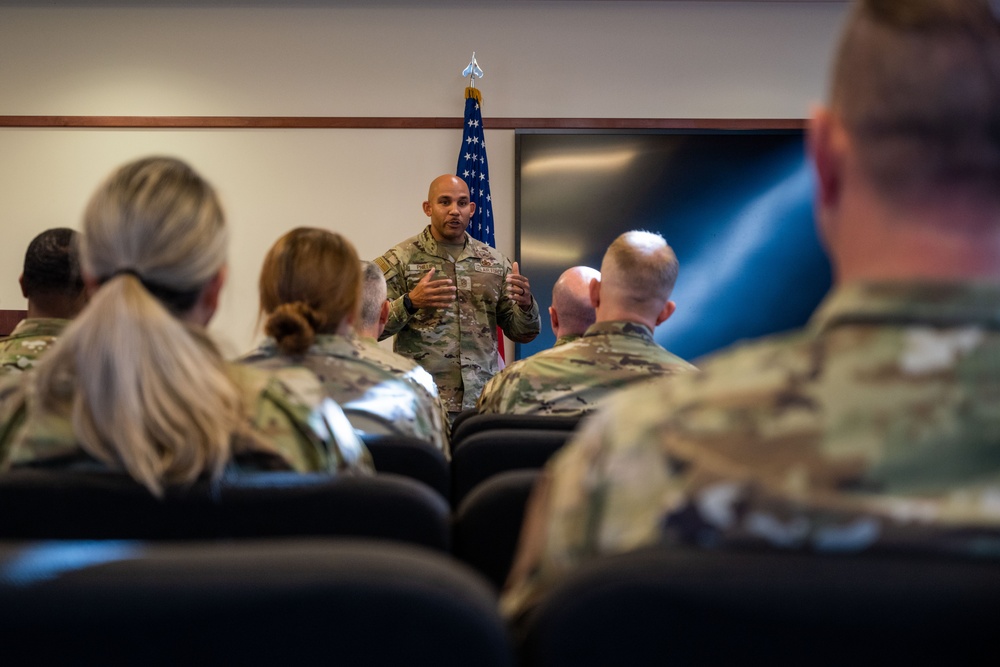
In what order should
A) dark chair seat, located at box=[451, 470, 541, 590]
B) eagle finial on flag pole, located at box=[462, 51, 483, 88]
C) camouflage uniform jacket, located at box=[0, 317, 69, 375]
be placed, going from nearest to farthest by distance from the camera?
dark chair seat, located at box=[451, 470, 541, 590]
camouflage uniform jacket, located at box=[0, 317, 69, 375]
eagle finial on flag pole, located at box=[462, 51, 483, 88]

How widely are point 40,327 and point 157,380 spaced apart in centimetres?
157

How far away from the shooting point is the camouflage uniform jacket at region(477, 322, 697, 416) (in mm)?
2572

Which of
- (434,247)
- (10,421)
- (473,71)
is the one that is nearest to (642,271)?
(10,421)

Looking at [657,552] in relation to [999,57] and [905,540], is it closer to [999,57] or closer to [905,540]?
[905,540]

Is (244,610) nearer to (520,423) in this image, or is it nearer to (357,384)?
(520,423)

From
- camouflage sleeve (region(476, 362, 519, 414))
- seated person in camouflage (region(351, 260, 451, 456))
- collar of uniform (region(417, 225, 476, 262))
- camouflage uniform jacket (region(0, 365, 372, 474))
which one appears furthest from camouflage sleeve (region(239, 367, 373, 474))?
collar of uniform (region(417, 225, 476, 262))

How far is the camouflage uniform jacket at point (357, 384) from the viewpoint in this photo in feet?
7.08

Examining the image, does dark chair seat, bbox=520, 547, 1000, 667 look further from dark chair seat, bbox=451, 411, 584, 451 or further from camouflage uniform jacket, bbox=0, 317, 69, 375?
camouflage uniform jacket, bbox=0, 317, 69, 375

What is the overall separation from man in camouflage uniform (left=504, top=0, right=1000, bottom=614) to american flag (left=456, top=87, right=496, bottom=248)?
5.14 metres

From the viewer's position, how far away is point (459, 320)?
4.91 metres

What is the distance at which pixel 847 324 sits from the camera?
826 millimetres

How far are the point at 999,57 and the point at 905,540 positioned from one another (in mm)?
467

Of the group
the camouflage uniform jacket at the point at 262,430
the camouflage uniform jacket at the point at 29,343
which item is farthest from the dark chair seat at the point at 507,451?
the camouflage uniform jacket at the point at 29,343

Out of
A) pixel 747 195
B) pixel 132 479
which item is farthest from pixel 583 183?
pixel 132 479
